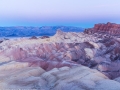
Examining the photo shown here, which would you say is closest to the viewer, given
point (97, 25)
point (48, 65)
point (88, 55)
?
point (48, 65)

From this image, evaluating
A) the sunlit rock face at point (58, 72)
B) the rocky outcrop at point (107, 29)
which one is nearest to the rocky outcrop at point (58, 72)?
the sunlit rock face at point (58, 72)

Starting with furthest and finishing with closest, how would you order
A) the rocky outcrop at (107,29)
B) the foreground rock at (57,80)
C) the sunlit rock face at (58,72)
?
the rocky outcrop at (107,29)
the sunlit rock face at (58,72)
the foreground rock at (57,80)

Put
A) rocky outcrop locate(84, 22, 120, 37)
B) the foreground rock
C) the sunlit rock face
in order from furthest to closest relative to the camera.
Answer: rocky outcrop locate(84, 22, 120, 37)
the sunlit rock face
the foreground rock

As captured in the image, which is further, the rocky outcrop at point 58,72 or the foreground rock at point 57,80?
the rocky outcrop at point 58,72

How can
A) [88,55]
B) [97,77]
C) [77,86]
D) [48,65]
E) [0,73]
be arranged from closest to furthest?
1. [77,86]
2. [97,77]
3. [0,73]
4. [48,65]
5. [88,55]

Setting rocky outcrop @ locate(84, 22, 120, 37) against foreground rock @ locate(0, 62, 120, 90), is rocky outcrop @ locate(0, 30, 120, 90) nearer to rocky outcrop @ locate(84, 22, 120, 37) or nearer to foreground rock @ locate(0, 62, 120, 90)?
foreground rock @ locate(0, 62, 120, 90)

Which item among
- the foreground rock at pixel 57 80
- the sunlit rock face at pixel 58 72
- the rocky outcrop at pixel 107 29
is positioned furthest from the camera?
the rocky outcrop at pixel 107 29

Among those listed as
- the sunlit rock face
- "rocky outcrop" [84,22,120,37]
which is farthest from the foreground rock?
"rocky outcrop" [84,22,120,37]

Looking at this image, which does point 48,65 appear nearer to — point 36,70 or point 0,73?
point 36,70

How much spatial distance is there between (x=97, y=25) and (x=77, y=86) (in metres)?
35.4

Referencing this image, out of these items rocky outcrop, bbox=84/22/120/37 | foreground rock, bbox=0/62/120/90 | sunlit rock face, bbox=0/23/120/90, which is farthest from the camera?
rocky outcrop, bbox=84/22/120/37

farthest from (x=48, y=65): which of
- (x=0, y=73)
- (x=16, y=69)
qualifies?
(x=0, y=73)

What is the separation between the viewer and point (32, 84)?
28.7 feet

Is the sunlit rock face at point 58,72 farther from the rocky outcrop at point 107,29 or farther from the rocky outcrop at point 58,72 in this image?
the rocky outcrop at point 107,29
